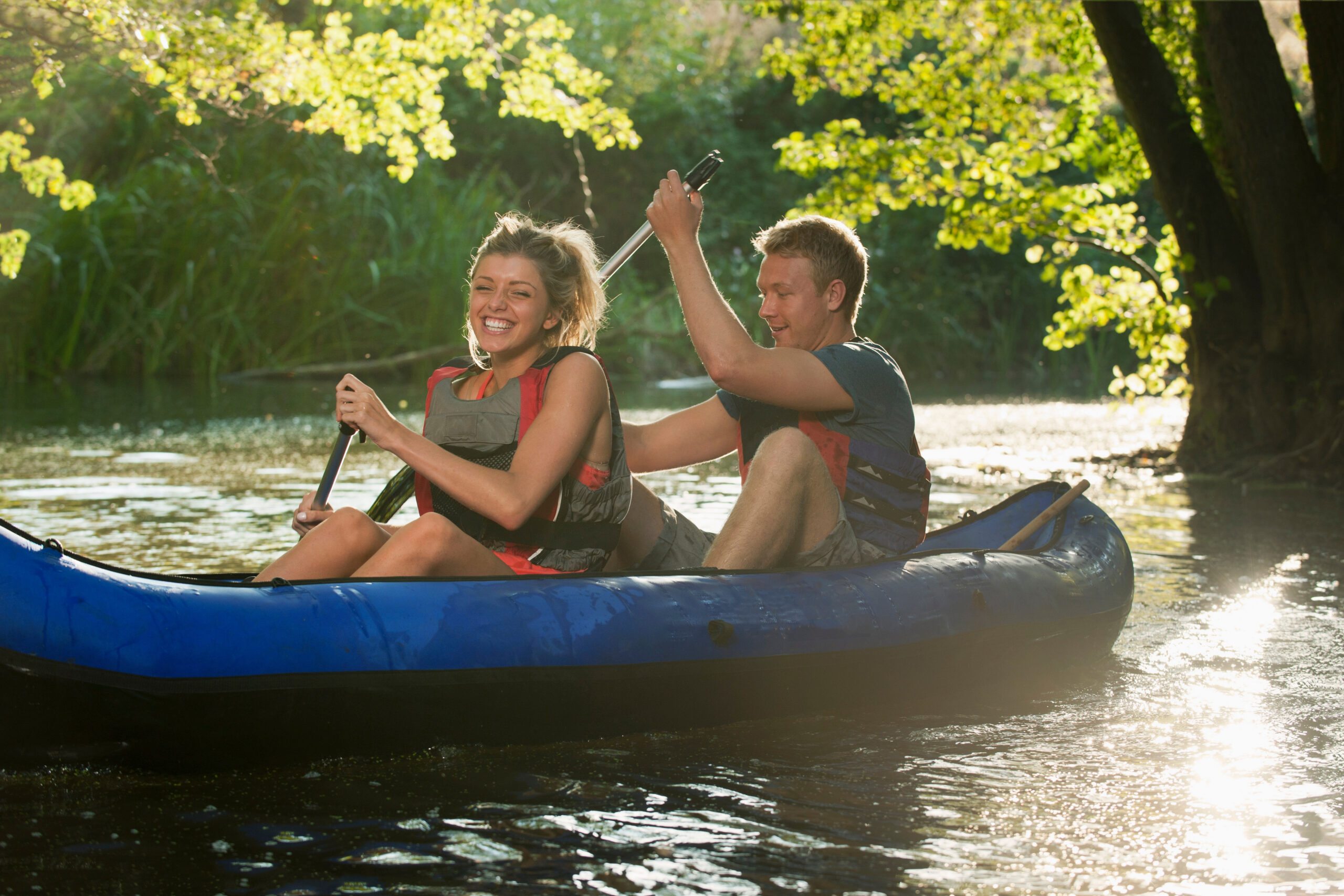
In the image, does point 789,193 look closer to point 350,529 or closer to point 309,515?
point 309,515

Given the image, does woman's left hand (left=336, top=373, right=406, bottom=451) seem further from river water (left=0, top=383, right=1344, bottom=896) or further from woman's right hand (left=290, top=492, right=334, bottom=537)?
river water (left=0, top=383, right=1344, bottom=896)

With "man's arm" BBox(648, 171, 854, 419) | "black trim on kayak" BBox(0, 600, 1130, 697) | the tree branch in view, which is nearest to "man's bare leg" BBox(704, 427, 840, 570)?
"man's arm" BBox(648, 171, 854, 419)

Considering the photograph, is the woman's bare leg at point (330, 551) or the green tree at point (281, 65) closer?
the woman's bare leg at point (330, 551)

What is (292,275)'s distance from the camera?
42.9ft

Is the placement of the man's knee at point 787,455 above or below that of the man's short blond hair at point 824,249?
below

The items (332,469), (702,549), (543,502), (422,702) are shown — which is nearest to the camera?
(422,702)

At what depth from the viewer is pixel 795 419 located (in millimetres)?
3689

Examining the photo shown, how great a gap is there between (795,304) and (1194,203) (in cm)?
487

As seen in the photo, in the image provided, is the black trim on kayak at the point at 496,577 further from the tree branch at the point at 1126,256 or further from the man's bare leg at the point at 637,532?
the tree branch at the point at 1126,256

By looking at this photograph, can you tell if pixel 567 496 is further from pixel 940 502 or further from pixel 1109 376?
pixel 1109 376

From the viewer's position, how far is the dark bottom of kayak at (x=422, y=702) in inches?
108

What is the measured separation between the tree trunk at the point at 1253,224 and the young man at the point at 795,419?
13.8ft

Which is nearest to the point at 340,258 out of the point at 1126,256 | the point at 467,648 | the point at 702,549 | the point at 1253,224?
the point at 1126,256

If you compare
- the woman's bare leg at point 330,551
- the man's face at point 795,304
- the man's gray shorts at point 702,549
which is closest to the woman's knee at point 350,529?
the woman's bare leg at point 330,551
